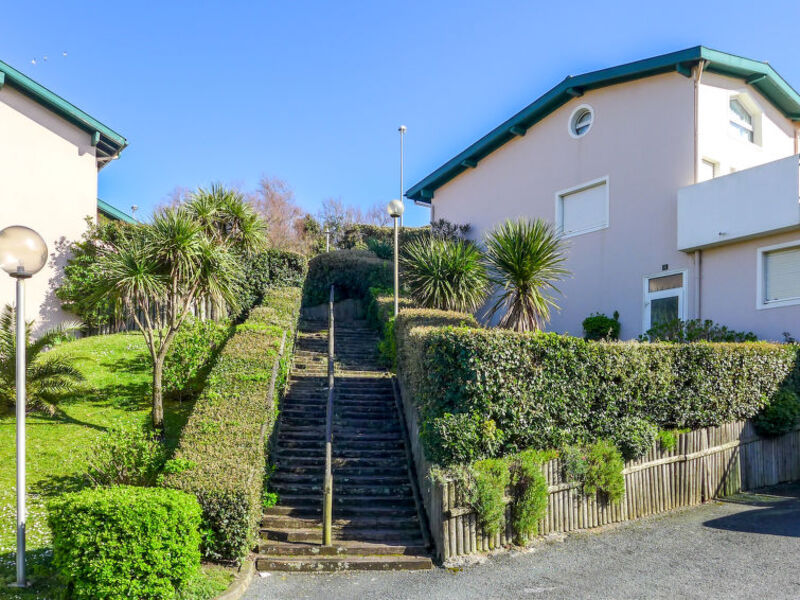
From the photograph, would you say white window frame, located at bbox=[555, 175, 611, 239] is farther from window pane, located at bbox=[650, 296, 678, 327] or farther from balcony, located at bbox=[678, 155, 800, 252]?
window pane, located at bbox=[650, 296, 678, 327]

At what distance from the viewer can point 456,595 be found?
309 inches

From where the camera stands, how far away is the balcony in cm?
1341

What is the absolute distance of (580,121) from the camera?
18562mm

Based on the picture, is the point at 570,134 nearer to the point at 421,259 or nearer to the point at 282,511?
the point at 421,259

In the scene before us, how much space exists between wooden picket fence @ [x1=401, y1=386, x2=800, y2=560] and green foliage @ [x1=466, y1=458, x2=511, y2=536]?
0.39 ft

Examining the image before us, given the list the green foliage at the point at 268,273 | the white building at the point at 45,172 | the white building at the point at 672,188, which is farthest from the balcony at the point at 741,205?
the white building at the point at 45,172

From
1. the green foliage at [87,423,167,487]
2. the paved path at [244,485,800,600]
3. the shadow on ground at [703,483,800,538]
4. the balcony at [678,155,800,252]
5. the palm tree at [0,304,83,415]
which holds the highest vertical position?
the balcony at [678,155,800,252]

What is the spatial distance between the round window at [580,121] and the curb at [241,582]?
1410 centimetres

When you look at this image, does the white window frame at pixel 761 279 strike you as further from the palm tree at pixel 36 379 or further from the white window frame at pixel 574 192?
the palm tree at pixel 36 379

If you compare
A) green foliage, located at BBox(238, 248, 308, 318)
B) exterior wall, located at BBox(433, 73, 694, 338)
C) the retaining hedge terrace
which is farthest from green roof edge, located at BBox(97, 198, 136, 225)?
exterior wall, located at BBox(433, 73, 694, 338)

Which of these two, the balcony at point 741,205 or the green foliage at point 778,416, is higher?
the balcony at point 741,205

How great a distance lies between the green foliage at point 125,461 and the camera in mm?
9289

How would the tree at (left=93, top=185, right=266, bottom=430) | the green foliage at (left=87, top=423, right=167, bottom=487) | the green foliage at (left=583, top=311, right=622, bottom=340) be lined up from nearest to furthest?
→ the green foliage at (left=87, top=423, right=167, bottom=487), the tree at (left=93, top=185, right=266, bottom=430), the green foliage at (left=583, top=311, right=622, bottom=340)

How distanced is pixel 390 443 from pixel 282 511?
270 cm
